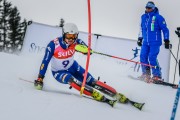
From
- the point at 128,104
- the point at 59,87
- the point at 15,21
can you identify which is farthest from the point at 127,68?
the point at 15,21

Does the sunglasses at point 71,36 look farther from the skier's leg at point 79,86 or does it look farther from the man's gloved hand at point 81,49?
the skier's leg at point 79,86

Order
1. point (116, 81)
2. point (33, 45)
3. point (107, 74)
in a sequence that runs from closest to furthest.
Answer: point (116, 81) < point (107, 74) < point (33, 45)

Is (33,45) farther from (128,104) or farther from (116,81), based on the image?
(128,104)

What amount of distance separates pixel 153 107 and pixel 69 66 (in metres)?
1.73

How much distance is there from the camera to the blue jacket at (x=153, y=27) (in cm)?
820

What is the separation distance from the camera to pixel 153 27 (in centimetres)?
830

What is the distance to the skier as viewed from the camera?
5.59 m

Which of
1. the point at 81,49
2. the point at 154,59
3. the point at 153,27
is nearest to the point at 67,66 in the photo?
the point at 81,49

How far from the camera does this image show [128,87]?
6824 mm

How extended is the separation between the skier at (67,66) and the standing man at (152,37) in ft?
8.00

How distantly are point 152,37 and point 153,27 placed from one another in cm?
24

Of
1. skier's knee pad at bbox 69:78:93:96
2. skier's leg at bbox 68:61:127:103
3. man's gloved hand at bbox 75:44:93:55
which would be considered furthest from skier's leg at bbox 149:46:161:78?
skier's knee pad at bbox 69:78:93:96

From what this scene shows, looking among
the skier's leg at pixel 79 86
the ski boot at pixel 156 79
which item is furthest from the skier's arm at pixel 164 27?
the skier's leg at pixel 79 86

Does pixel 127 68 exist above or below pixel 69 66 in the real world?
below
